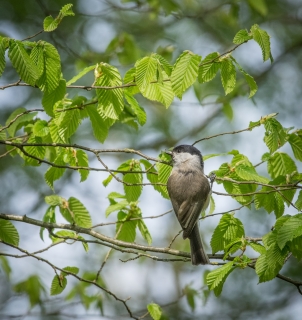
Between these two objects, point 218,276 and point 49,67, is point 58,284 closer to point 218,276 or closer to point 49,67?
point 218,276

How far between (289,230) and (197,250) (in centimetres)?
107

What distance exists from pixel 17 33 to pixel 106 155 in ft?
7.87

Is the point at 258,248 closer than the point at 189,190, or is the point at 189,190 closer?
the point at 258,248

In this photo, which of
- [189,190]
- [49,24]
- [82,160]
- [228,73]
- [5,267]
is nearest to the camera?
[49,24]

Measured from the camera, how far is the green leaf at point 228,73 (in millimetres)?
A: 2865

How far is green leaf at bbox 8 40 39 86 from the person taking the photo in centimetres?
251

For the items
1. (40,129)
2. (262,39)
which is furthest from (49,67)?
(262,39)

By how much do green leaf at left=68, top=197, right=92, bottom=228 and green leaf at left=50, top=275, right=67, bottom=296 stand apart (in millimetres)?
373

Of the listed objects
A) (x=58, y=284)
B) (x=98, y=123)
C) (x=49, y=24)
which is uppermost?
(x=49, y=24)

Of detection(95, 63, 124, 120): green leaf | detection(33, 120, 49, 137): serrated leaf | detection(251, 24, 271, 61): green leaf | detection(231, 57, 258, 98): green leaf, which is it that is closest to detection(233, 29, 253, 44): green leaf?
detection(251, 24, 271, 61): green leaf

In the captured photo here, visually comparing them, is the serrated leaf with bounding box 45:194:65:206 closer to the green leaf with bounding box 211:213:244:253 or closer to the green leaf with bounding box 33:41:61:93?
the green leaf with bounding box 33:41:61:93

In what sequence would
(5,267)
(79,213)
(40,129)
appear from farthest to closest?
(5,267) < (79,213) < (40,129)

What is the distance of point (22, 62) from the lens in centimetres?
251

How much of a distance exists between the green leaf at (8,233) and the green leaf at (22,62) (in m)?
1.09
